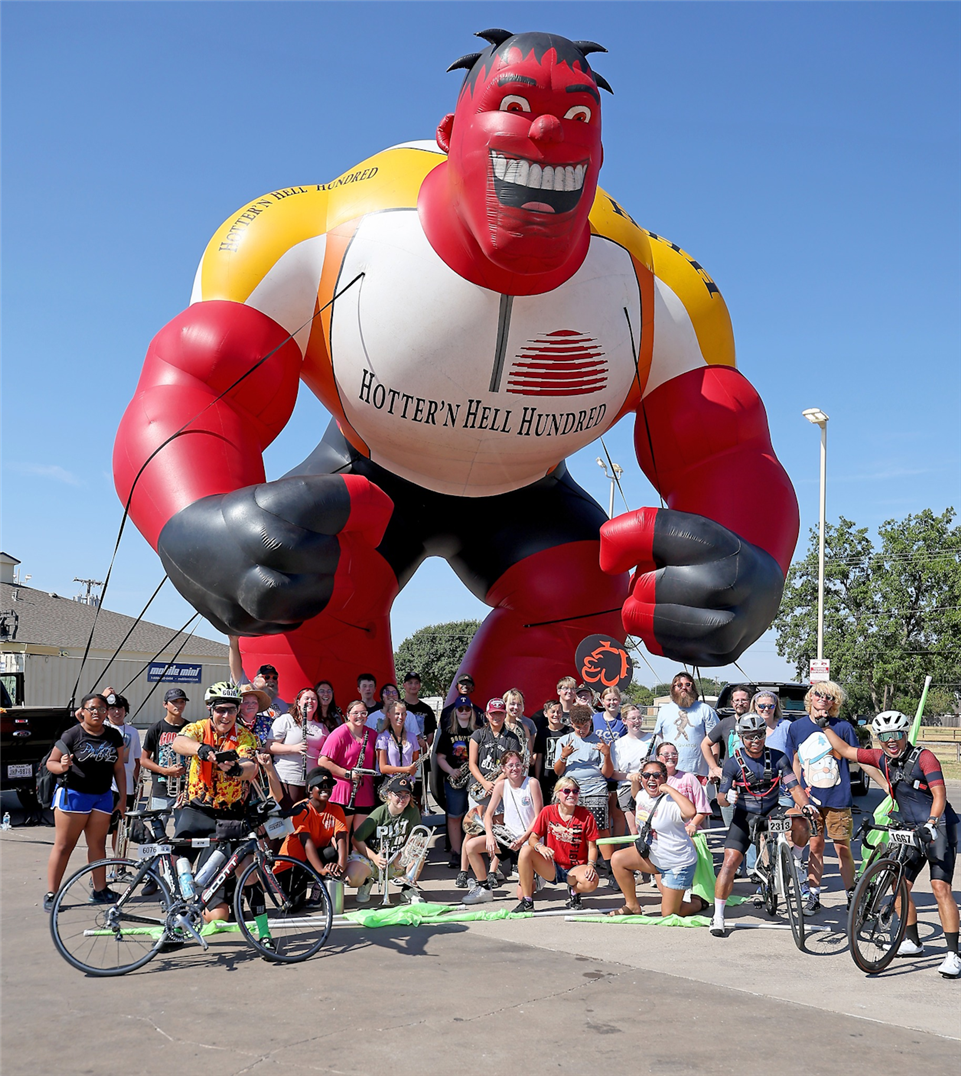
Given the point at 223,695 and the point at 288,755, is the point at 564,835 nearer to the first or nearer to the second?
the point at 288,755

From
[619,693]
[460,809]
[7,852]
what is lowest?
[7,852]

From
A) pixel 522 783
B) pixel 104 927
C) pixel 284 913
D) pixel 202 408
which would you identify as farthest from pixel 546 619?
pixel 104 927

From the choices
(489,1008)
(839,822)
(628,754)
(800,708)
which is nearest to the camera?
(489,1008)

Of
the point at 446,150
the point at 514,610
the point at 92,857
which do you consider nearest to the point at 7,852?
the point at 92,857

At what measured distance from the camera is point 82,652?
34.2m

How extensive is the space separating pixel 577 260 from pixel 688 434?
1.80 metres

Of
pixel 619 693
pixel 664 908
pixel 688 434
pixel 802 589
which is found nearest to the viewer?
pixel 664 908

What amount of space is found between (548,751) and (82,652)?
29.1 meters

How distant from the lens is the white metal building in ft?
98.2

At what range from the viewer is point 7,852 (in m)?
9.59

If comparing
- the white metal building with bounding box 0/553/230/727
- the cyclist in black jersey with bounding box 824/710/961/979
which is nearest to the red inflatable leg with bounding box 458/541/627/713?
the cyclist in black jersey with bounding box 824/710/961/979

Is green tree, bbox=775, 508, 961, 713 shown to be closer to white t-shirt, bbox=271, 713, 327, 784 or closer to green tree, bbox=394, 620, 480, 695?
green tree, bbox=394, 620, 480, 695

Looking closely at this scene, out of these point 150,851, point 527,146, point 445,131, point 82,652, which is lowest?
point 150,851

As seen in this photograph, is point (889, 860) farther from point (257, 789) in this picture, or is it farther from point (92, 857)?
point (92, 857)
